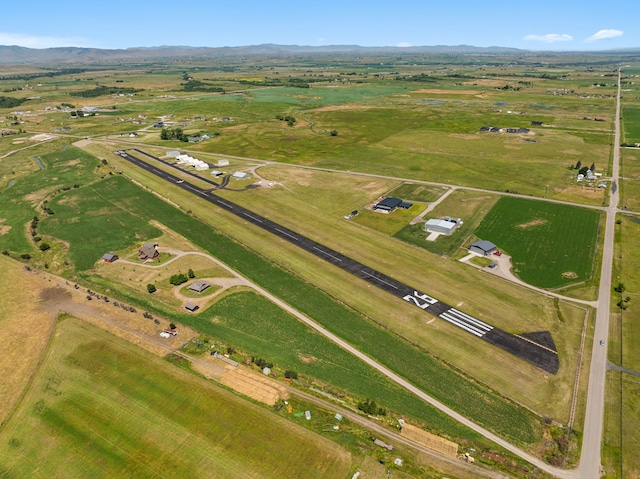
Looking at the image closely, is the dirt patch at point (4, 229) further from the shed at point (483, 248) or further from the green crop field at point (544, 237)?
the green crop field at point (544, 237)

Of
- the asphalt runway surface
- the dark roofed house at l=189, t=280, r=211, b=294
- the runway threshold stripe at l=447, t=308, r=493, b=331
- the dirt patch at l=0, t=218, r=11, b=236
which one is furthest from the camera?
the dirt patch at l=0, t=218, r=11, b=236

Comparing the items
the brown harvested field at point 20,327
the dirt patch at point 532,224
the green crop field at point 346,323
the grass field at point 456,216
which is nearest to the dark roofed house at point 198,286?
the green crop field at point 346,323

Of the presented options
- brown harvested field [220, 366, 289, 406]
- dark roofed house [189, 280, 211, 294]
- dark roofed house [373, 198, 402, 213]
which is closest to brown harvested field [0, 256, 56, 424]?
dark roofed house [189, 280, 211, 294]

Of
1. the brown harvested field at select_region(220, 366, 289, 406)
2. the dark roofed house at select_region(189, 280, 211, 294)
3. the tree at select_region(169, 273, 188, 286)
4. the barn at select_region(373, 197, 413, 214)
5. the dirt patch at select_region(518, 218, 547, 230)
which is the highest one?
the barn at select_region(373, 197, 413, 214)

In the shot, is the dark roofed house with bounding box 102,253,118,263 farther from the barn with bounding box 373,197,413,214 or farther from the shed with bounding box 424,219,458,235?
the shed with bounding box 424,219,458,235

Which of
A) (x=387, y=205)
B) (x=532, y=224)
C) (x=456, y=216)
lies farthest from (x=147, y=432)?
(x=532, y=224)
